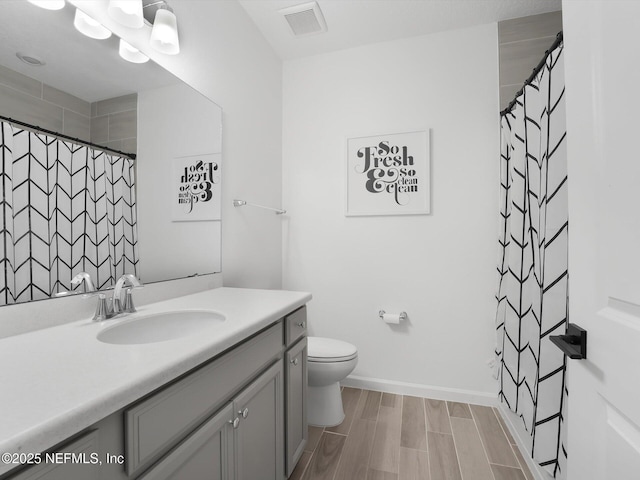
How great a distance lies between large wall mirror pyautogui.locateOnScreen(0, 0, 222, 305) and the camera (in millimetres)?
893

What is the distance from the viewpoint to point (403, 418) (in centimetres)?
189

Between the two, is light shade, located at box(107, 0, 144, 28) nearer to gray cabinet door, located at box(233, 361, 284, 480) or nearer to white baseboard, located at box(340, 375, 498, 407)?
gray cabinet door, located at box(233, 361, 284, 480)

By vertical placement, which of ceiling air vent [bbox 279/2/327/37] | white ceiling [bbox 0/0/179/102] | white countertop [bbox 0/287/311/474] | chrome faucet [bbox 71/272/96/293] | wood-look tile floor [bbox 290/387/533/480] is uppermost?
ceiling air vent [bbox 279/2/327/37]

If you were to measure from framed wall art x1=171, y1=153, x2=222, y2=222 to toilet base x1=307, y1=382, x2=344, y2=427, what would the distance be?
1.19 meters

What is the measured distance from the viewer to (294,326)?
137 centimetres

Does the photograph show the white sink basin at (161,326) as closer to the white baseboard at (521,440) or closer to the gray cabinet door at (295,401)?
the gray cabinet door at (295,401)

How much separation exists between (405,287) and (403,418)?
83 cm

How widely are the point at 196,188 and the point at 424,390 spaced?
1.99m

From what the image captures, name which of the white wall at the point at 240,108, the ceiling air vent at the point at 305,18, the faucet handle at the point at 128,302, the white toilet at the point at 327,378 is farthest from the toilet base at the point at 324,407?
the ceiling air vent at the point at 305,18

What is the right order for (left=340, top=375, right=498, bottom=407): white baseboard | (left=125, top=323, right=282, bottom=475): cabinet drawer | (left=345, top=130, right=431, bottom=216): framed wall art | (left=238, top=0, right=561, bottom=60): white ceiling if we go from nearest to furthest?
1. (left=125, top=323, right=282, bottom=475): cabinet drawer
2. (left=238, top=0, right=561, bottom=60): white ceiling
3. (left=340, top=375, right=498, bottom=407): white baseboard
4. (left=345, top=130, right=431, bottom=216): framed wall art

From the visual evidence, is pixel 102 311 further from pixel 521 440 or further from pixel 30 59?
pixel 521 440

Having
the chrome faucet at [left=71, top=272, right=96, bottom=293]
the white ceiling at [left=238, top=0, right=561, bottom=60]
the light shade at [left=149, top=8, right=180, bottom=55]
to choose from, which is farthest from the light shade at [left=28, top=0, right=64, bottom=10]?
the white ceiling at [left=238, top=0, right=561, bottom=60]

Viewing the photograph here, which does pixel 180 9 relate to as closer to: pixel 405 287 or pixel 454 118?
pixel 454 118

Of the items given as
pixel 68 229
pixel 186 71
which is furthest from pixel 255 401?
pixel 186 71
